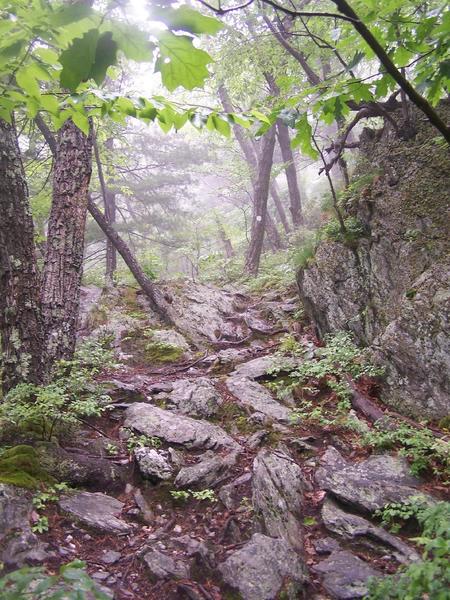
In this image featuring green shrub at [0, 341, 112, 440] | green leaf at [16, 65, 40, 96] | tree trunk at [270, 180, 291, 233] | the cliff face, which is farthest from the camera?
tree trunk at [270, 180, 291, 233]

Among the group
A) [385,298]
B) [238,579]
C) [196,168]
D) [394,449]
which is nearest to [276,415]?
[394,449]

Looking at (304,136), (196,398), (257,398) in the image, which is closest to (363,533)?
(257,398)

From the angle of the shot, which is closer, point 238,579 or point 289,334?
point 238,579

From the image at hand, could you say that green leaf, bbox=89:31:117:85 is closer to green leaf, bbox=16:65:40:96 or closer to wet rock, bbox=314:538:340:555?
green leaf, bbox=16:65:40:96

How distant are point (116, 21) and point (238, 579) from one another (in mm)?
3265

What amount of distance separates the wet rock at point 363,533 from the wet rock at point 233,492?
0.79 meters

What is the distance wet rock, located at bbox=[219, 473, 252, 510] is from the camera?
3785 millimetres

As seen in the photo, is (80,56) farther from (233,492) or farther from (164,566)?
(233,492)

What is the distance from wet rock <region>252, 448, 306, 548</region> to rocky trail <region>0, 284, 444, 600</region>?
11 mm

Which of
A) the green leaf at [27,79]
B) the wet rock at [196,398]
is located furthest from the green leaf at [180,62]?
the wet rock at [196,398]

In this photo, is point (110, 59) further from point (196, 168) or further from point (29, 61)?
point (196, 168)

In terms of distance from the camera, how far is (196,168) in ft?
66.6

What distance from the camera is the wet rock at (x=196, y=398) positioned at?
543cm

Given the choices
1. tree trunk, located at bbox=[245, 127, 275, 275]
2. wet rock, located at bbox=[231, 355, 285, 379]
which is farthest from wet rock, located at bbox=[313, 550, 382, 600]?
tree trunk, located at bbox=[245, 127, 275, 275]
